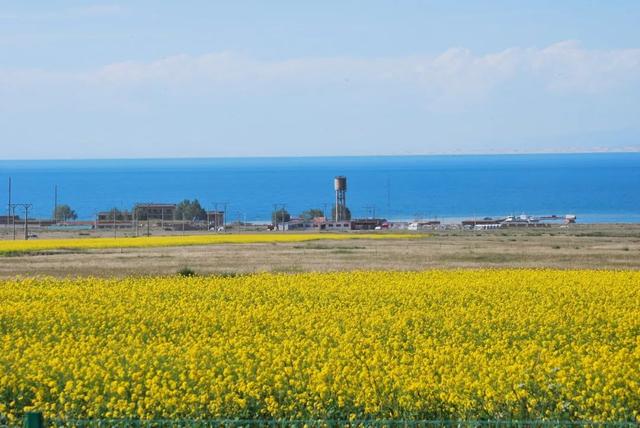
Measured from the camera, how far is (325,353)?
1455 cm

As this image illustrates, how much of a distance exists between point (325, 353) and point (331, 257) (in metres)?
33.1

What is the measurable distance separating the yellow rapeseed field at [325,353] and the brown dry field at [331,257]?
1706 cm

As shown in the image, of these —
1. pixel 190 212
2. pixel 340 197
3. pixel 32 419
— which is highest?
pixel 340 197

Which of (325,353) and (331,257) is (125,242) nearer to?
(331,257)

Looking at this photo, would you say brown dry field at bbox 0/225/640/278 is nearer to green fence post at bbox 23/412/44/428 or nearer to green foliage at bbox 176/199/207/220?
green fence post at bbox 23/412/44/428


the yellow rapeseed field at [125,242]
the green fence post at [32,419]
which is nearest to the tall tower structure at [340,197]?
the yellow rapeseed field at [125,242]

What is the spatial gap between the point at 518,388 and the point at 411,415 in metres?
1.31

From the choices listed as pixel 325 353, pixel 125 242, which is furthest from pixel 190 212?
pixel 325 353

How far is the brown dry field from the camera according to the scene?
132 ft

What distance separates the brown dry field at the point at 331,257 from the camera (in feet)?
132

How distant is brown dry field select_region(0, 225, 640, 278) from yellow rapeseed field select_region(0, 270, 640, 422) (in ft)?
56.0

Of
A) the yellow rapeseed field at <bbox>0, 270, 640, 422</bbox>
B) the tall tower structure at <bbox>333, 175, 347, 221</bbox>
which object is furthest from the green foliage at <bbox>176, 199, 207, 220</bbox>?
the yellow rapeseed field at <bbox>0, 270, 640, 422</bbox>

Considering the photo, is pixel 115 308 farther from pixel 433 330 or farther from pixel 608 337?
pixel 608 337

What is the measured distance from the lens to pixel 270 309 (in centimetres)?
1953
